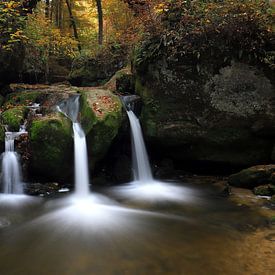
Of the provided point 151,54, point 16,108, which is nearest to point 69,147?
point 16,108

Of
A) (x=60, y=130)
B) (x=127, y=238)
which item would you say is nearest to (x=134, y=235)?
(x=127, y=238)

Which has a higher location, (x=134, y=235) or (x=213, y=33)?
(x=213, y=33)

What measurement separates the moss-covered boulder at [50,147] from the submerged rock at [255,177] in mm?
4376

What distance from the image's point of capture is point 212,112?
348 inches

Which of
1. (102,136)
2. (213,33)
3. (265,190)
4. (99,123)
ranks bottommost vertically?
(265,190)

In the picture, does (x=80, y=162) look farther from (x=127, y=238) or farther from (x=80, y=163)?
(x=127, y=238)

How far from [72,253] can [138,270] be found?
110 cm

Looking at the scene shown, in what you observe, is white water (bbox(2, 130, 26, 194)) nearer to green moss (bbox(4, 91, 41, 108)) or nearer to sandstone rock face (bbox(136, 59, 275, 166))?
green moss (bbox(4, 91, 41, 108))

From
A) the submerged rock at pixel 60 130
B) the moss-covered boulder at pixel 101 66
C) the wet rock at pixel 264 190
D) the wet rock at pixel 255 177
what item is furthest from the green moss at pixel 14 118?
the moss-covered boulder at pixel 101 66

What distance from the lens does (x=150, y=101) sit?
9258 mm

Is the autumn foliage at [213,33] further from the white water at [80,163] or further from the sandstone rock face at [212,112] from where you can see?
the white water at [80,163]

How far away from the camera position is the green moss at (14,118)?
27.4ft

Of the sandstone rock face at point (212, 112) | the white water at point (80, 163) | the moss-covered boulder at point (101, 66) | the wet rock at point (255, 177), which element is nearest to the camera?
the wet rock at point (255, 177)

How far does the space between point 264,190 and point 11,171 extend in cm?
598
